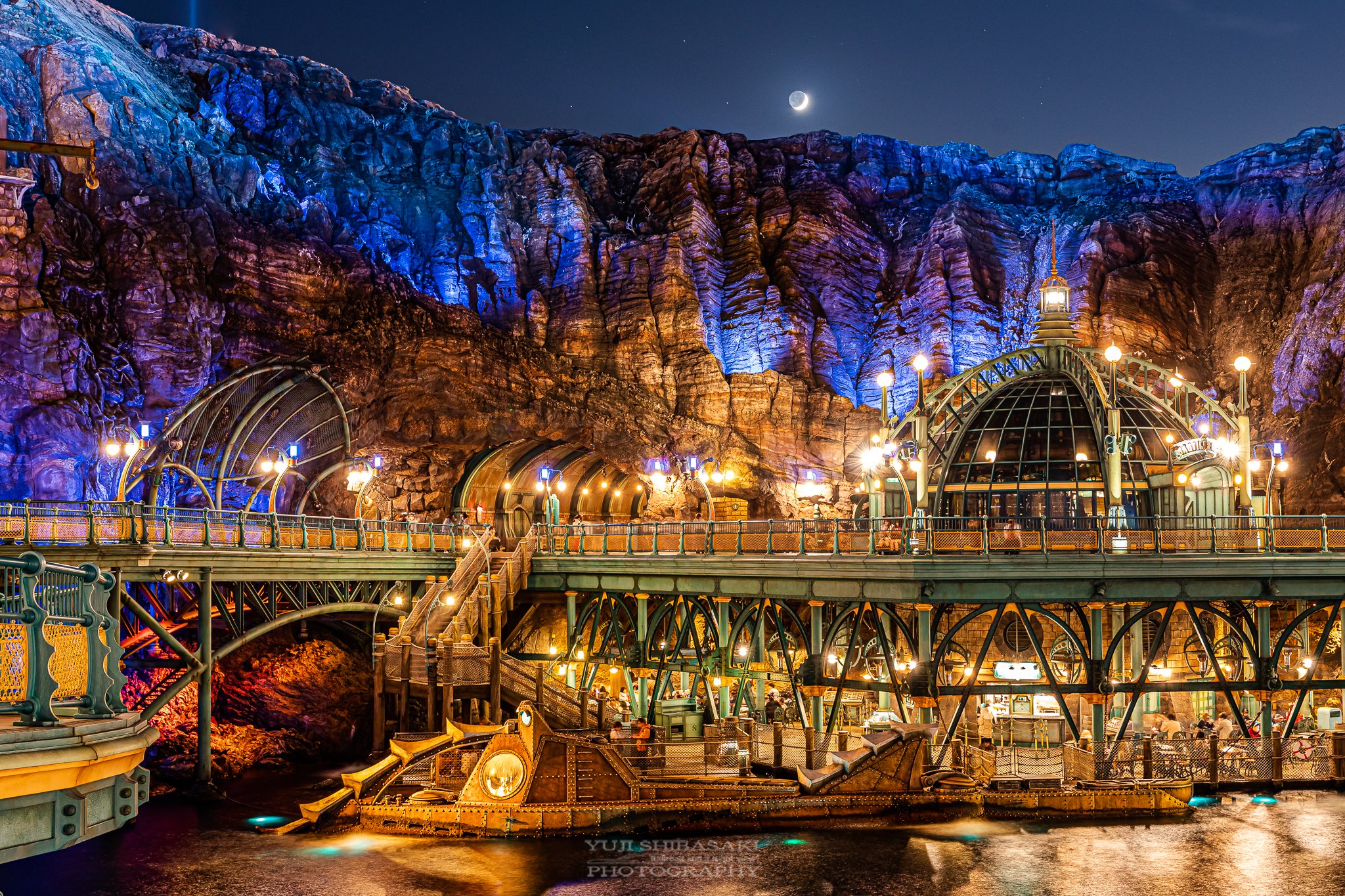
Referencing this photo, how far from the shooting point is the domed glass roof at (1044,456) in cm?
4344

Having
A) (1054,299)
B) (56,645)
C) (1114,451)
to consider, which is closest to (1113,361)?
(1114,451)

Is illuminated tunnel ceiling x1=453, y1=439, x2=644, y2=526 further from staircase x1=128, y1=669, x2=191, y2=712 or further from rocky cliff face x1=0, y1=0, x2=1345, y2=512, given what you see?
staircase x1=128, y1=669, x2=191, y2=712

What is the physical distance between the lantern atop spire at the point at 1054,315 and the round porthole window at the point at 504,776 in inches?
1270

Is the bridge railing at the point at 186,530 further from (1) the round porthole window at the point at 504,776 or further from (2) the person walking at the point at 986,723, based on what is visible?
(2) the person walking at the point at 986,723

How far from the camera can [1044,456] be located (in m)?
44.0

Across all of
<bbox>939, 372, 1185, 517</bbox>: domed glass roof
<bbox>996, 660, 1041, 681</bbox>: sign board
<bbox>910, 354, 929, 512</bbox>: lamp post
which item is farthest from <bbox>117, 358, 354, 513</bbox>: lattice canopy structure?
<bbox>996, 660, 1041, 681</bbox>: sign board

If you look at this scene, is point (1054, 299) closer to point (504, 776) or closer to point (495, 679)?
point (495, 679)

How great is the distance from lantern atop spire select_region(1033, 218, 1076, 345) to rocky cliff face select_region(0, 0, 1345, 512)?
64.3 ft

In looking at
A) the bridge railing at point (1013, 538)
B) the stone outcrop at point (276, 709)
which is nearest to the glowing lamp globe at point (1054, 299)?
the bridge railing at point (1013, 538)

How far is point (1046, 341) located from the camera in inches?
2002

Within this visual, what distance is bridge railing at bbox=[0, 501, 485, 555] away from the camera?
32.3m

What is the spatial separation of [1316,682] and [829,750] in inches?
554

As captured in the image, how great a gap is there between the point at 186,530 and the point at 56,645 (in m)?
27.7

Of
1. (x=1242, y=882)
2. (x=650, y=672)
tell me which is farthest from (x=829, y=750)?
(x=650, y=672)
